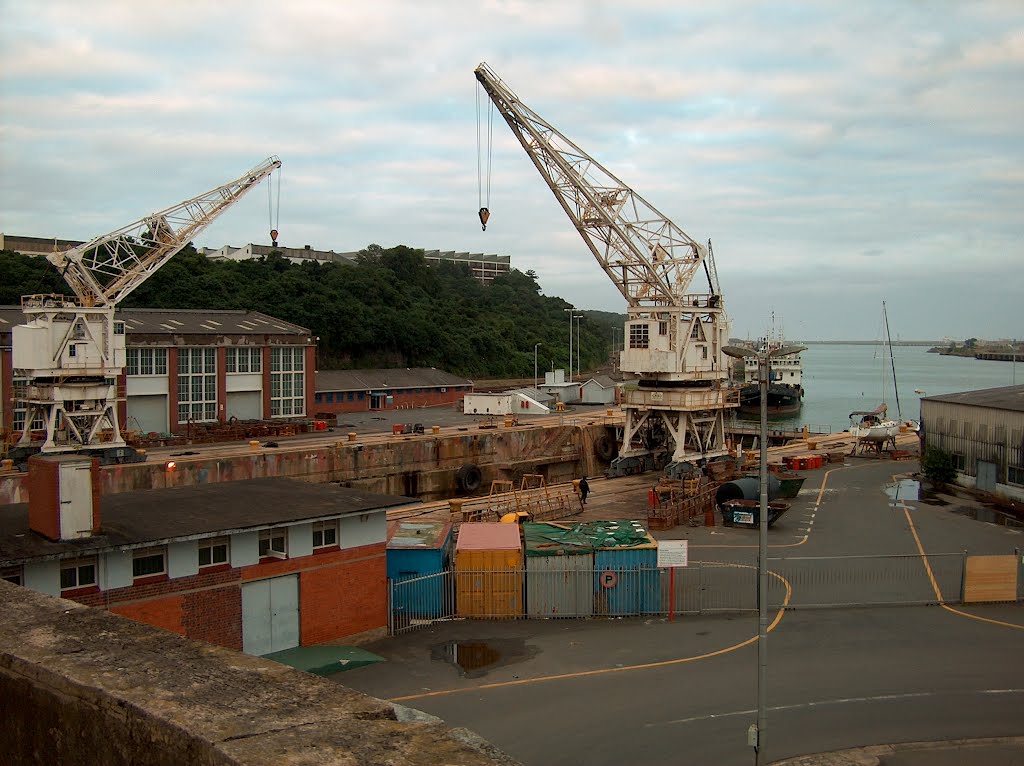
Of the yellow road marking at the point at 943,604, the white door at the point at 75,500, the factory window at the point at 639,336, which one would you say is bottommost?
the yellow road marking at the point at 943,604

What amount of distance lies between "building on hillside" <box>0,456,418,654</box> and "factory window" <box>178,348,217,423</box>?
29.0 metres

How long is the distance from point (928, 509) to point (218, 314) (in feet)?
136

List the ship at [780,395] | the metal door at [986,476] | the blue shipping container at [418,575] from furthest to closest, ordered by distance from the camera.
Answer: the ship at [780,395]
the metal door at [986,476]
the blue shipping container at [418,575]

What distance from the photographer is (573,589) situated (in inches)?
803

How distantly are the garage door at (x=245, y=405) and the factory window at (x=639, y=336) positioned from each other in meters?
22.5

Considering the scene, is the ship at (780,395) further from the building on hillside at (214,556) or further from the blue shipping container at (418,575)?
the building on hillside at (214,556)

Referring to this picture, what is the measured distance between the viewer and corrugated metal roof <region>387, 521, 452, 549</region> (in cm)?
2067

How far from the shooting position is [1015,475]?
34094mm

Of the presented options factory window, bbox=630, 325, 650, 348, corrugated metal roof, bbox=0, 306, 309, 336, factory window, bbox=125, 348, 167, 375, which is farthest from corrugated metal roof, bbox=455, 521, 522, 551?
corrugated metal roof, bbox=0, 306, 309, 336

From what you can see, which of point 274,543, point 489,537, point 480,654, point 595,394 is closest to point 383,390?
point 595,394

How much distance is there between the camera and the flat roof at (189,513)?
1480cm

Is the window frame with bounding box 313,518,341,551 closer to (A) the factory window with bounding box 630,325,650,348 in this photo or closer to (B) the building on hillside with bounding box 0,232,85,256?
(A) the factory window with bounding box 630,325,650,348

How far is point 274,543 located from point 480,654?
192 inches

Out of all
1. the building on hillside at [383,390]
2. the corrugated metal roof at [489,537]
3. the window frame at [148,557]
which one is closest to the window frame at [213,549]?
the window frame at [148,557]
